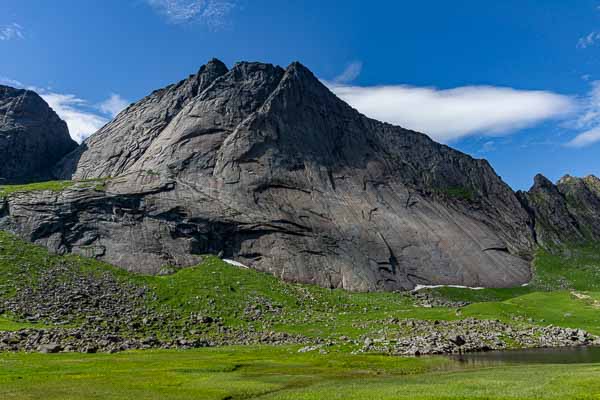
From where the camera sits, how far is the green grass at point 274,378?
→ 1516 inches

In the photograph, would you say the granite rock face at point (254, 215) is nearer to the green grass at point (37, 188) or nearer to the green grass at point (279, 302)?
the green grass at point (37, 188)

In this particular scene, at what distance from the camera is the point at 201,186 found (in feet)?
556

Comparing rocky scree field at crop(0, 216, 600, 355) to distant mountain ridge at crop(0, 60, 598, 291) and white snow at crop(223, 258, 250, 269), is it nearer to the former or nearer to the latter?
white snow at crop(223, 258, 250, 269)

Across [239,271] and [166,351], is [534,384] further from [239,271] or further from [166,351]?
[239,271]

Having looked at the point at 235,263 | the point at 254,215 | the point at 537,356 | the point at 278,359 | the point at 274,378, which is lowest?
the point at 278,359

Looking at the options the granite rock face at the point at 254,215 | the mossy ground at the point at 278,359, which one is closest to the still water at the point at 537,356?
the mossy ground at the point at 278,359

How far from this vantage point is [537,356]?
72.1 metres

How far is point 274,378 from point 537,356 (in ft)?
142

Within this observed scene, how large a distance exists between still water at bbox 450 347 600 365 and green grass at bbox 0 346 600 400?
5520 millimetres

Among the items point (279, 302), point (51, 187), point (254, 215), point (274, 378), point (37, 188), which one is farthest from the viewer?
point (254, 215)

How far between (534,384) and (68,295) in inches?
3979

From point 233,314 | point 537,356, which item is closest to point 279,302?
point 233,314

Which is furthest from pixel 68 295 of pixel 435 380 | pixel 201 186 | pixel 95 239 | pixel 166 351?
pixel 435 380

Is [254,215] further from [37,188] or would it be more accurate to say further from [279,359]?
[279,359]
